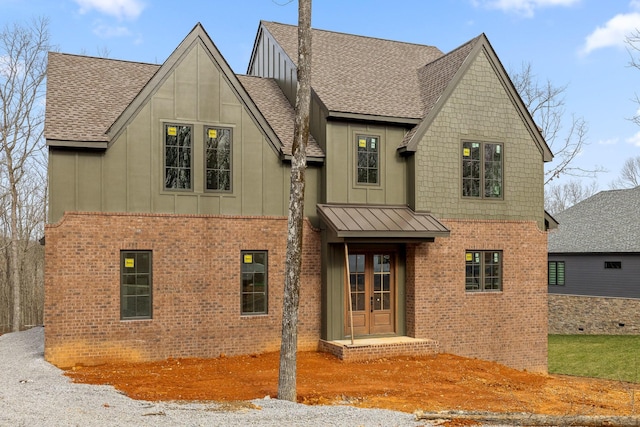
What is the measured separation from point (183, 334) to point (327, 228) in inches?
176

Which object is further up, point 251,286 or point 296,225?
point 296,225

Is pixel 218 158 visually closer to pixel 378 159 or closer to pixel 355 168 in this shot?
pixel 355 168

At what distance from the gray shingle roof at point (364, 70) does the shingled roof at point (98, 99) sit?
1354 millimetres

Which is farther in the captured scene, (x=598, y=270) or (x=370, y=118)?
(x=598, y=270)

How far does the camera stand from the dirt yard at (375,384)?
1049 centimetres

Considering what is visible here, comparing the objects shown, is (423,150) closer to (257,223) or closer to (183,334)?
(257,223)

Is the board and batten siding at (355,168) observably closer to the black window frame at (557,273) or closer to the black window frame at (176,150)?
the black window frame at (176,150)

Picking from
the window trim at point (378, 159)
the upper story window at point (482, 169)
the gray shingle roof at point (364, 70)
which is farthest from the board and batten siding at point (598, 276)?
the window trim at point (378, 159)

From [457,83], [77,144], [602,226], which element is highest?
[457,83]

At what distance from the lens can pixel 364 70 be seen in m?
19.2

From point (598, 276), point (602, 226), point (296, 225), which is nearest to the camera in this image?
point (296, 225)

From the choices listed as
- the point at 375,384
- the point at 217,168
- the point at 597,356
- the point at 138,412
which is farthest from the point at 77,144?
the point at 597,356

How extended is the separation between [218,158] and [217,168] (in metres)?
0.26

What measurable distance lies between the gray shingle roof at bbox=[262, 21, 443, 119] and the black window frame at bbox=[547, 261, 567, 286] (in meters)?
18.4
